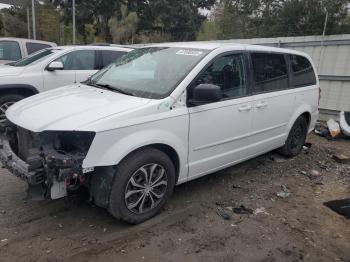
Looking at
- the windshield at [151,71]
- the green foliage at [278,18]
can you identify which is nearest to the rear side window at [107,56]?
the windshield at [151,71]

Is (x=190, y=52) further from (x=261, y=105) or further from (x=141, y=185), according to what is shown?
(x=141, y=185)

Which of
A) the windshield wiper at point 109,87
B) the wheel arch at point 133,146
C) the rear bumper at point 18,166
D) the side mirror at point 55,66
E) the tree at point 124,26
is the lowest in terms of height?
the rear bumper at point 18,166

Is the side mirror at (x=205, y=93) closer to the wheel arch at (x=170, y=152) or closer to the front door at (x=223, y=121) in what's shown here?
the front door at (x=223, y=121)

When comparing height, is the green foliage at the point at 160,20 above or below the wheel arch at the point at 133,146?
above

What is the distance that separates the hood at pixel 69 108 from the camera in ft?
10.7

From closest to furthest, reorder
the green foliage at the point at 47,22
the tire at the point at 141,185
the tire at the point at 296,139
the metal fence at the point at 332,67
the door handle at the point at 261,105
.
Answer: the tire at the point at 141,185 → the door handle at the point at 261,105 → the tire at the point at 296,139 → the metal fence at the point at 332,67 → the green foliage at the point at 47,22

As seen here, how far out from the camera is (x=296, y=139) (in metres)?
6.11

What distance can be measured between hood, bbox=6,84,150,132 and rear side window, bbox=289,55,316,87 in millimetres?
2986

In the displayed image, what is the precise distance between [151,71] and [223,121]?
3.40ft

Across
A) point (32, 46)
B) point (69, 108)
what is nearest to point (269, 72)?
point (69, 108)

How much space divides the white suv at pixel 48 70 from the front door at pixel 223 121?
13.6ft

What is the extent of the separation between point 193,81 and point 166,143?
77 cm

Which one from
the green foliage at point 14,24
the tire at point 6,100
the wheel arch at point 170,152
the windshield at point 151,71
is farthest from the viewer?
the green foliage at point 14,24

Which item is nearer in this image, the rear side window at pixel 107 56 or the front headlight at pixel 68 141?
the front headlight at pixel 68 141
